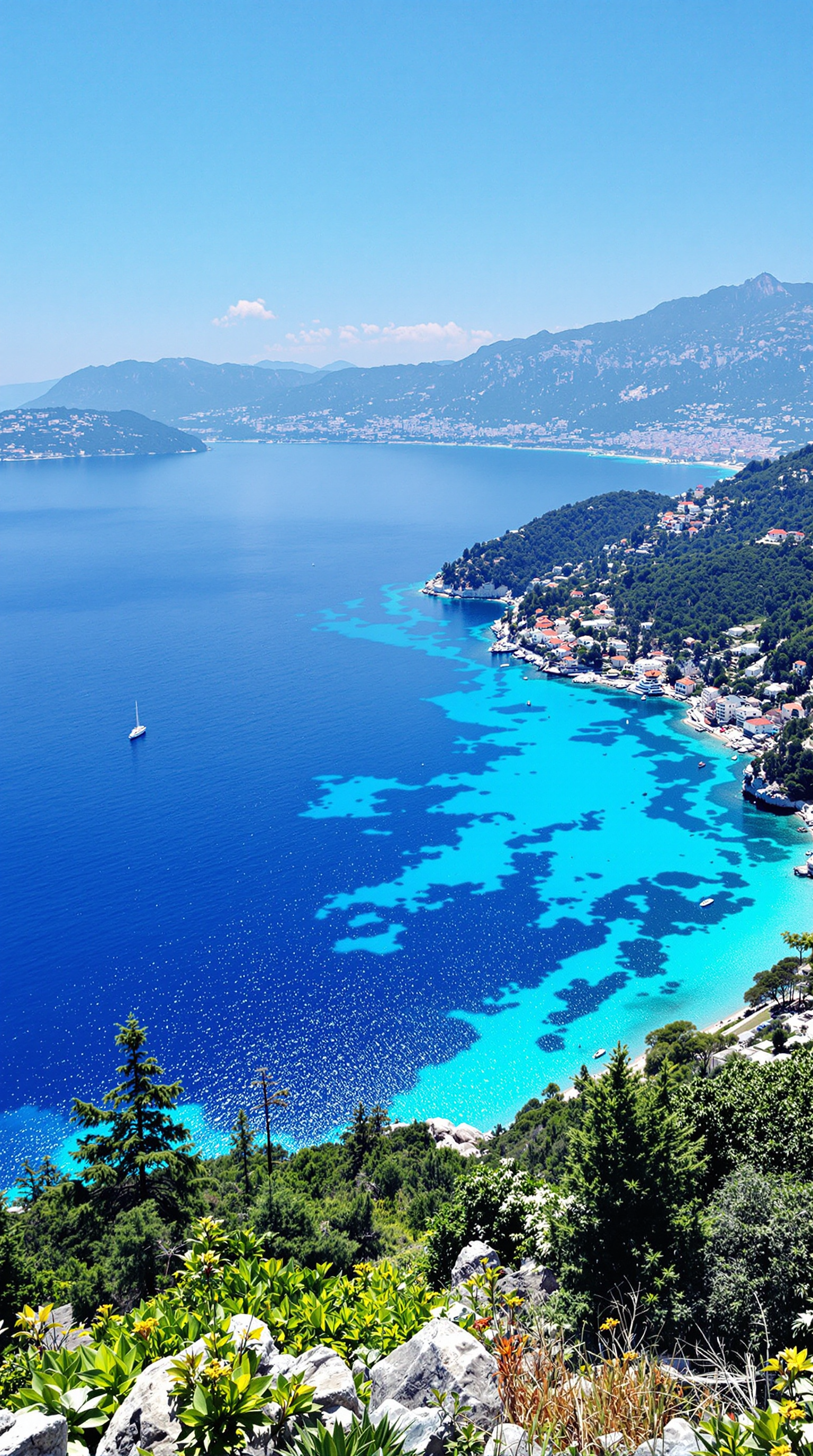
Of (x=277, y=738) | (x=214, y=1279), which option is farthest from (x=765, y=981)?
(x=277, y=738)

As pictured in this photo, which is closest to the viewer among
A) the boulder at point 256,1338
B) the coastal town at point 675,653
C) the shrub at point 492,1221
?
the boulder at point 256,1338

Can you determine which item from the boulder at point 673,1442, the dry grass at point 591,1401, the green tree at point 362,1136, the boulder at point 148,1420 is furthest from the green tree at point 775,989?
the boulder at point 148,1420

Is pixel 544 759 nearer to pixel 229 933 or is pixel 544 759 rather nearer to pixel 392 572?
pixel 229 933

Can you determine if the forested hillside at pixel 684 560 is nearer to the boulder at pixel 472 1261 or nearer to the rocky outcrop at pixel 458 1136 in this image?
the rocky outcrop at pixel 458 1136

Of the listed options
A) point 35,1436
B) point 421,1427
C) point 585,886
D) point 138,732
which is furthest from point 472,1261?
point 138,732

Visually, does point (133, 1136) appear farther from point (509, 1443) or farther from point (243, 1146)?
point (509, 1443)

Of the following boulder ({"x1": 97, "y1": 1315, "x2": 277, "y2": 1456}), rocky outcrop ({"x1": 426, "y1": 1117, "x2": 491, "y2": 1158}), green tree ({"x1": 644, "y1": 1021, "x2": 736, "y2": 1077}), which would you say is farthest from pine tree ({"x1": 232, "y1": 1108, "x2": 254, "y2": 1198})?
boulder ({"x1": 97, "y1": 1315, "x2": 277, "y2": 1456})
